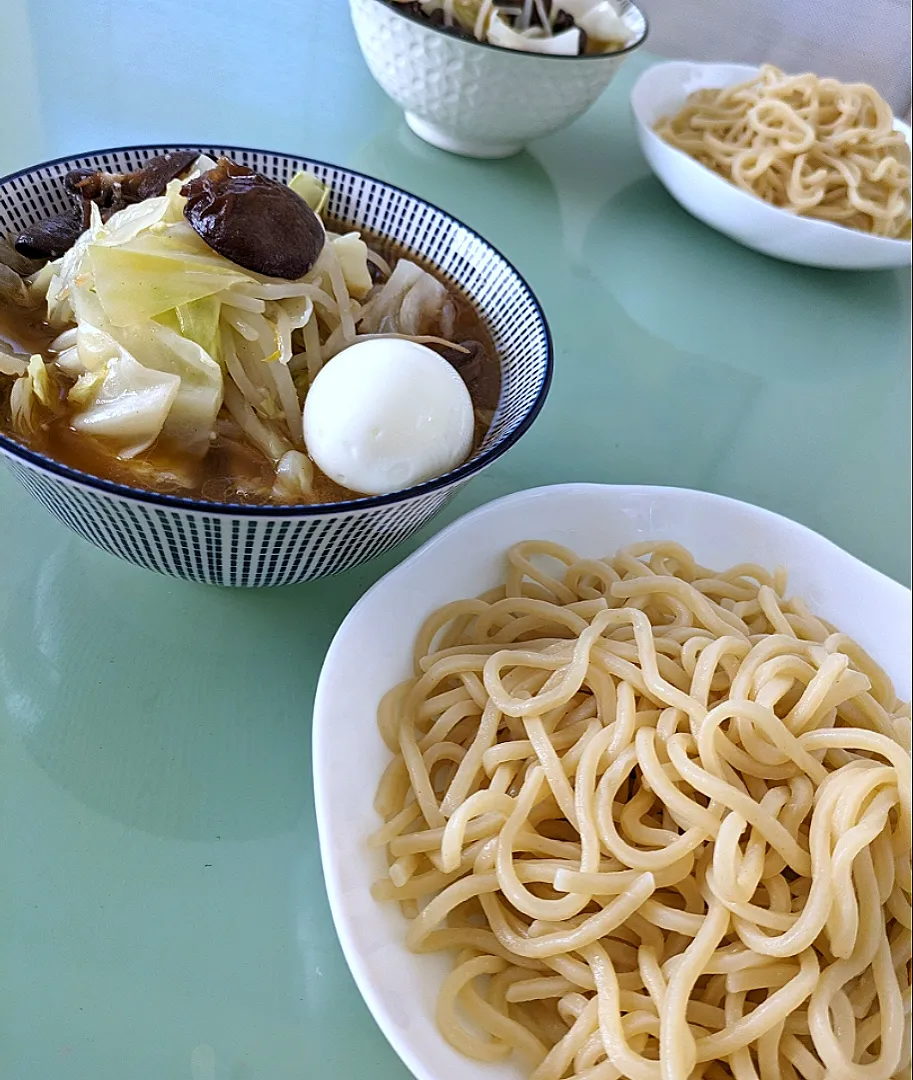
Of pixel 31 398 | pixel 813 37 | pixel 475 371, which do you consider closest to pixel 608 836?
pixel 475 371

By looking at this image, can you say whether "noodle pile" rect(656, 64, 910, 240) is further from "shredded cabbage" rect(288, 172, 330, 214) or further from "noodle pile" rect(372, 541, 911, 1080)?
"noodle pile" rect(372, 541, 911, 1080)

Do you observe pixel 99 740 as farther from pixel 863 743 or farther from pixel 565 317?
pixel 565 317

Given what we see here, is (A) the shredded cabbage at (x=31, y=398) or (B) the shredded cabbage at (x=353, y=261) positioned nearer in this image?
(A) the shredded cabbage at (x=31, y=398)

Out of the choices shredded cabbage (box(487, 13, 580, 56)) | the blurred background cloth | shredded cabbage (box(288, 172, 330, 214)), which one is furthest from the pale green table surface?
the blurred background cloth

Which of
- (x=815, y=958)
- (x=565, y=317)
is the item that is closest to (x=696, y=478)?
(x=565, y=317)

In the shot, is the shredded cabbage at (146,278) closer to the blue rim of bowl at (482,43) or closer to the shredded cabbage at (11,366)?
the shredded cabbage at (11,366)

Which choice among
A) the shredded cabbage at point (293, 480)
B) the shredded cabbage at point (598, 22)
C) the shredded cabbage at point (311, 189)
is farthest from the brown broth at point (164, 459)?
the shredded cabbage at point (598, 22)
